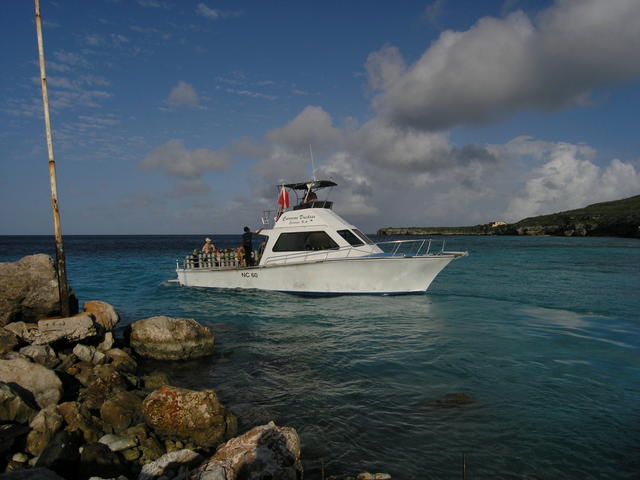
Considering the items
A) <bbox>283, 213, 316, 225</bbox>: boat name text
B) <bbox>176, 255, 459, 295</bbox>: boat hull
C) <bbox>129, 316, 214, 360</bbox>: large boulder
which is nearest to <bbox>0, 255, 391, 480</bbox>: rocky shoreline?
<bbox>129, 316, 214, 360</bbox>: large boulder

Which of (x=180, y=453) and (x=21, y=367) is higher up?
(x=21, y=367)

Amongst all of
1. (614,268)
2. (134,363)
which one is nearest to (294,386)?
(134,363)

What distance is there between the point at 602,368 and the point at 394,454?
222 inches

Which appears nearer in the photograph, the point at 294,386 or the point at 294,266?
the point at 294,386

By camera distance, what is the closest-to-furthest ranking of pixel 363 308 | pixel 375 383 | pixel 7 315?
pixel 375 383 → pixel 7 315 → pixel 363 308

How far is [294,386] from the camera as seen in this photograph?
6918 millimetres

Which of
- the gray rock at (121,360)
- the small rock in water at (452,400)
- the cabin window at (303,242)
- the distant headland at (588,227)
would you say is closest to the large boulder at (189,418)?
the gray rock at (121,360)

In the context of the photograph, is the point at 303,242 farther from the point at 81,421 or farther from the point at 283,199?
the point at 81,421

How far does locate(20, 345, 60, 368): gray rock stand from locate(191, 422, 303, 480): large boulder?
180 inches

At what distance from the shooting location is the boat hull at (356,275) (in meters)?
14.4

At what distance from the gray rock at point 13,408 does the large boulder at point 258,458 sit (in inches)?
116

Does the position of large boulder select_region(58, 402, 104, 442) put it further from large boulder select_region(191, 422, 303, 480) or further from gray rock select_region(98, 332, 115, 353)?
gray rock select_region(98, 332, 115, 353)

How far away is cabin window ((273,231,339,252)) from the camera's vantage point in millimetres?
15828

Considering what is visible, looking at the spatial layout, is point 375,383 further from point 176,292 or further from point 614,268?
point 614,268
